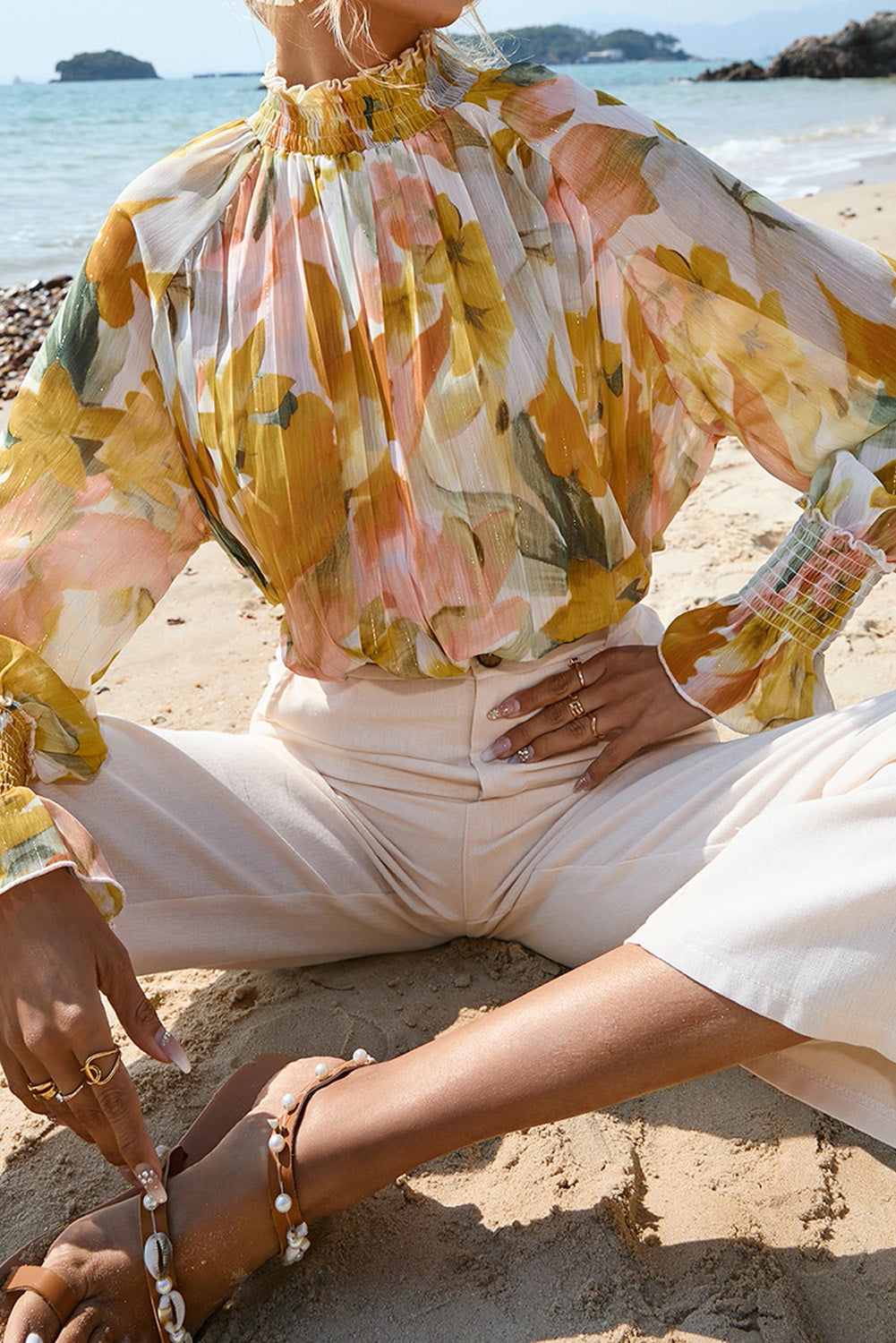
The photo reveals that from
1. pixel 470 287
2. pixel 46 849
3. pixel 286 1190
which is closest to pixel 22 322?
pixel 470 287

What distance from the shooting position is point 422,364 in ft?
5.30

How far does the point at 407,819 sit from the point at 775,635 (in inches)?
23.3

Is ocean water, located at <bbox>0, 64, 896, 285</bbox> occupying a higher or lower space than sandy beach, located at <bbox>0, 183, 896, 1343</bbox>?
higher

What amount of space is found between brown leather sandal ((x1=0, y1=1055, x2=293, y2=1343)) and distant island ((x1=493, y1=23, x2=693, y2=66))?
240ft

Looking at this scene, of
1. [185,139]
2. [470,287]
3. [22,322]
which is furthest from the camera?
[185,139]

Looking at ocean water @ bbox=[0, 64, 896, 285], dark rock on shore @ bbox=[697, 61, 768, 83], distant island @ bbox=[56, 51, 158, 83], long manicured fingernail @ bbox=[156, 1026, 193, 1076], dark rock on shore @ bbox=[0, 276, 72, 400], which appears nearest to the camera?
long manicured fingernail @ bbox=[156, 1026, 193, 1076]

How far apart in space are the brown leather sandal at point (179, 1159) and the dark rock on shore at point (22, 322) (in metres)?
5.27

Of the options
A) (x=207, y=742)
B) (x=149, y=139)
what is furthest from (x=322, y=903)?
(x=149, y=139)

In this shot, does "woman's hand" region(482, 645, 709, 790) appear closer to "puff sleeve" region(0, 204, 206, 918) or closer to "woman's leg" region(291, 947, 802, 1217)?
"woman's leg" region(291, 947, 802, 1217)

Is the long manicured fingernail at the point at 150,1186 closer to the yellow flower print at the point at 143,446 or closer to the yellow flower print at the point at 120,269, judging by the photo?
the yellow flower print at the point at 143,446

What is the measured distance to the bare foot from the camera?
1.36 metres

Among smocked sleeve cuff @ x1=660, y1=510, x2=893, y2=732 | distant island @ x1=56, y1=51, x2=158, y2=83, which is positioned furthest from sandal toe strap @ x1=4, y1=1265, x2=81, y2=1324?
distant island @ x1=56, y1=51, x2=158, y2=83

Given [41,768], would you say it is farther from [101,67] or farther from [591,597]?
[101,67]

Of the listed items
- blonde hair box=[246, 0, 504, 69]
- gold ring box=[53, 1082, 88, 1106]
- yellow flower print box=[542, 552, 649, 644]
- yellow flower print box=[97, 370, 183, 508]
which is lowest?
gold ring box=[53, 1082, 88, 1106]
